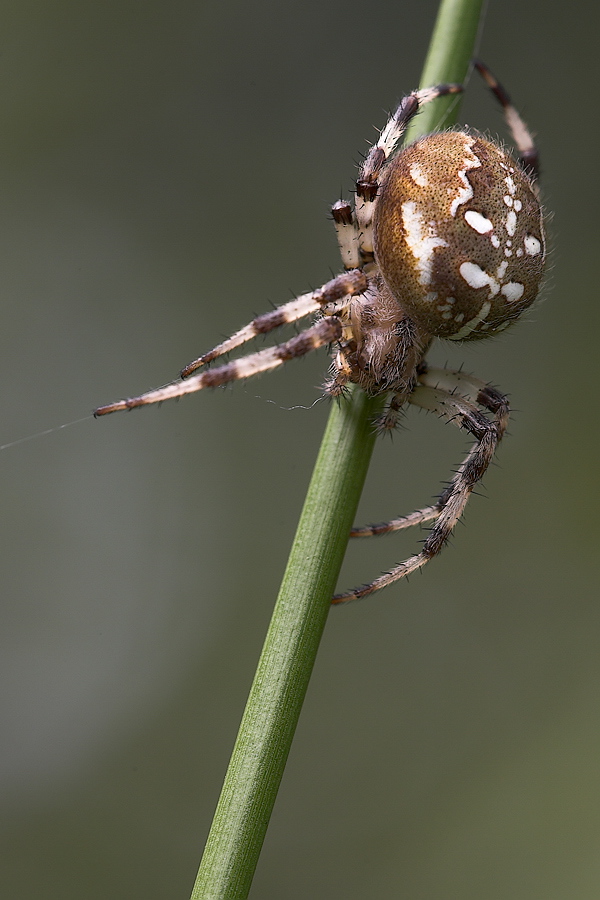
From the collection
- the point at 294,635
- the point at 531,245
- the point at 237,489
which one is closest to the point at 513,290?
the point at 531,245

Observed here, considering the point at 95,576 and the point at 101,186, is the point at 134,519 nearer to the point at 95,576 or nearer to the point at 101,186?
the point at 95,576

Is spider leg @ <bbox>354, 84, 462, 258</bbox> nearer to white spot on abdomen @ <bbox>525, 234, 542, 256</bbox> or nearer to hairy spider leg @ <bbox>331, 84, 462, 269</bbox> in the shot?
hairy spider leg @ <bbox>331, 84, 462, 269</bbox>

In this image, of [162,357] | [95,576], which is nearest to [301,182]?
[162,357]

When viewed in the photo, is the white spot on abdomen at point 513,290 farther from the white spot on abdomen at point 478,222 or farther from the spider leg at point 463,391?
the spider leg at point 463,391

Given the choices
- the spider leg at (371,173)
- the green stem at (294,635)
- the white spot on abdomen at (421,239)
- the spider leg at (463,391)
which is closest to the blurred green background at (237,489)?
the spider leg at (463,391)

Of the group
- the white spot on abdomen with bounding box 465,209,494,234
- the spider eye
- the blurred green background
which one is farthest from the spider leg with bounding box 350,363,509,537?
the blurred green background

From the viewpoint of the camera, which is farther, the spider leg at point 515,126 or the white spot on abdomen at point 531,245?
the spider leg at point 515,126
